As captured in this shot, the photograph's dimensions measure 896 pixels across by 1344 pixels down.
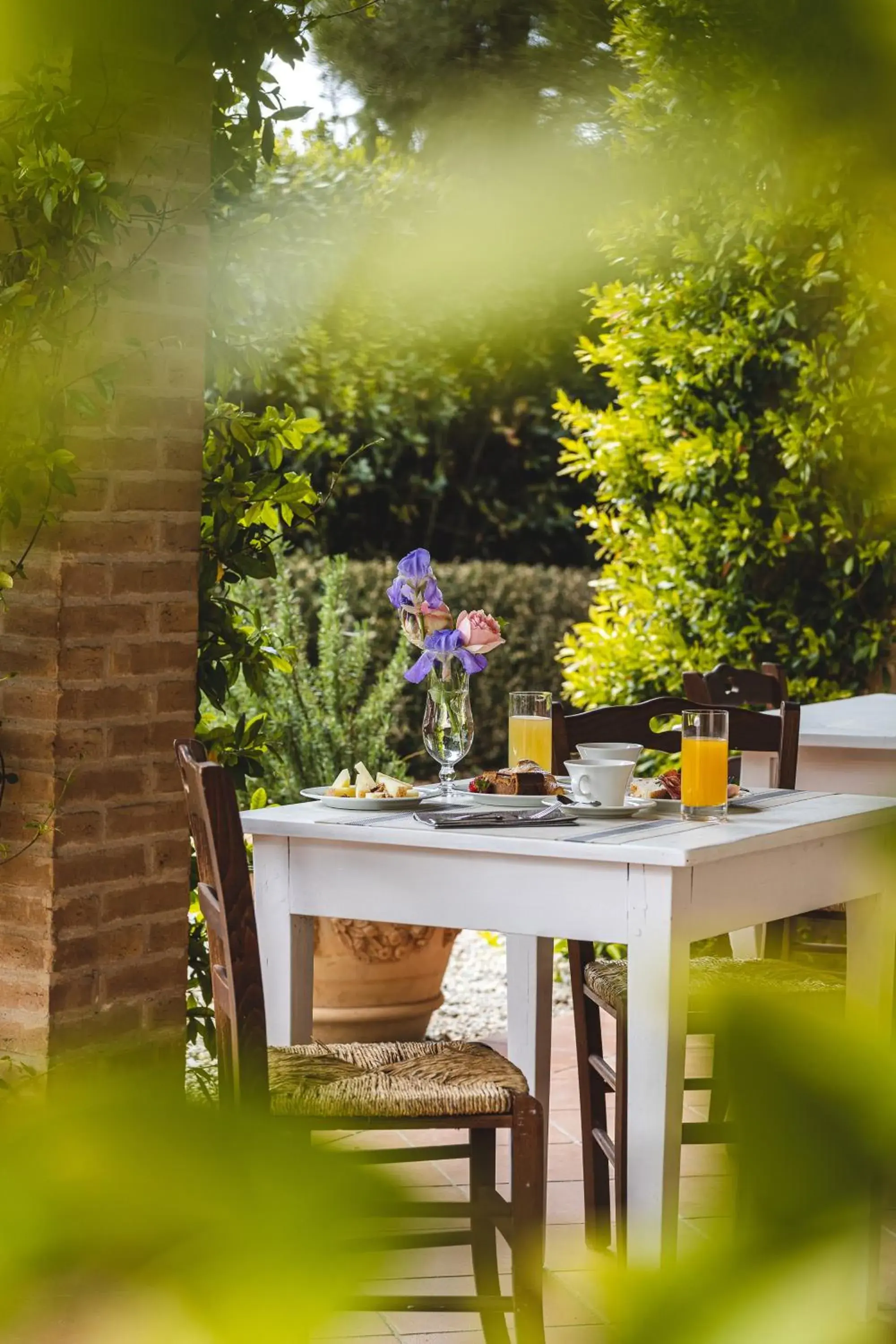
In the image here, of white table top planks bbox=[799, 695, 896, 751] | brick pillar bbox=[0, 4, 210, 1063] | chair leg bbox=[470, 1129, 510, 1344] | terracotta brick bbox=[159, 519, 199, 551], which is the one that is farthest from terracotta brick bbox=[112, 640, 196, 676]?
white table top planks bbox=[799, 695, 896, 751]

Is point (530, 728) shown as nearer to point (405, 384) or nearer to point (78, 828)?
point (78, 828)

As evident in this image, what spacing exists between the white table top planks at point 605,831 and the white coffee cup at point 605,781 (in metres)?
0.07

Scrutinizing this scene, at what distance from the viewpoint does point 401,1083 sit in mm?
2104

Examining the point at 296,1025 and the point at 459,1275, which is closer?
the point at 459,1275

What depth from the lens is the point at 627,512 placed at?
477 centimetres

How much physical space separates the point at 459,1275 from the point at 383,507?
23.7 ft

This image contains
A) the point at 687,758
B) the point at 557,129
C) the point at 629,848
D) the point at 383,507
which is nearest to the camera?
the point at 557,129

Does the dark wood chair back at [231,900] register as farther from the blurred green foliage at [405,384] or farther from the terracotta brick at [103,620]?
the blurred green foliage at [405,384]

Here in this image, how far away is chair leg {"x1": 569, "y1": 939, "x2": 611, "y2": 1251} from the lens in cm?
262

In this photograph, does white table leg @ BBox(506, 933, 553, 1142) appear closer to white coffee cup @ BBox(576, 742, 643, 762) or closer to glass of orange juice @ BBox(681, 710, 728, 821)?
white coffee cup @ BBox(576, 742, 643, 762)

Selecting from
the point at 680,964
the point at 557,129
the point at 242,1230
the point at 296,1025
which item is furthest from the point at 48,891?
the point at 242,1230

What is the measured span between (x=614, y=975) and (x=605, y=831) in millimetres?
466

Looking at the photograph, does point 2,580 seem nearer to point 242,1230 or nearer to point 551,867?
point 551,867

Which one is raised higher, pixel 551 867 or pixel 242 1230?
pixel 242 1230
